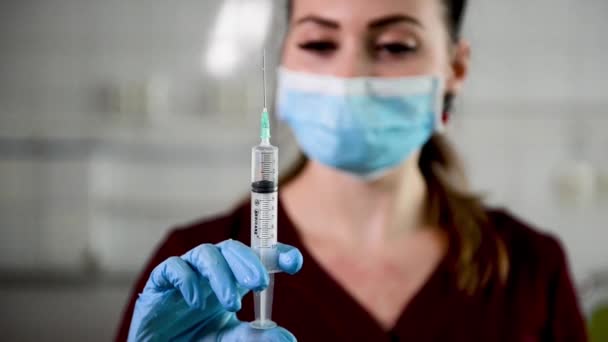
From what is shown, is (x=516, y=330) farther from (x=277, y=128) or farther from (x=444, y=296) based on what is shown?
(x=277, y=128)

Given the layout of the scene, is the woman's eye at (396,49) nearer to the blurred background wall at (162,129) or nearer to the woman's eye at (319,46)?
the woman's eye at (319,46)

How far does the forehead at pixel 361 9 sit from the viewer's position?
1067 mm

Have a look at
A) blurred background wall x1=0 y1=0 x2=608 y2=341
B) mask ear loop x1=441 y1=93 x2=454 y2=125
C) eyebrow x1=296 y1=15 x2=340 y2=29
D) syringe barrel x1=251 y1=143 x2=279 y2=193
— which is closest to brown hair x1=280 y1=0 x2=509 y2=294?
mask ear loop x1=441 y1=93 x2=454 y2=125

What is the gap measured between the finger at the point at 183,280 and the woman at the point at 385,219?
11.3 inches

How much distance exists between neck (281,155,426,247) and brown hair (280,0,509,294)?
68 millimetres

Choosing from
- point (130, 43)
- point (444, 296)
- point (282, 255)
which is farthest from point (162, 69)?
point (282, 255)

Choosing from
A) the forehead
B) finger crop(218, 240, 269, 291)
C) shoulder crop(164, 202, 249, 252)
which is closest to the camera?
finger crop(218, 240, 269, 291)

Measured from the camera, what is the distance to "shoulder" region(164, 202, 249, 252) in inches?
46.4

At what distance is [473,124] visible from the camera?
227cm

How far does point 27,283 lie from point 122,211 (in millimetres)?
431

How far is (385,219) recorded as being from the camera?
4.15 feet

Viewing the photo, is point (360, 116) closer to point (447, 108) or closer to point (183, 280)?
point (447, 108)

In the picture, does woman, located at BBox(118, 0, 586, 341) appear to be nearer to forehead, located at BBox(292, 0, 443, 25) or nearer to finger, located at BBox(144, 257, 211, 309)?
forehead, located at BBox(292, 0, 443, 25)

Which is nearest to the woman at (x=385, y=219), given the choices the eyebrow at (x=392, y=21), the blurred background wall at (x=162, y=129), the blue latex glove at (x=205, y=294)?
the eyebrow at (x=392, y=21)
